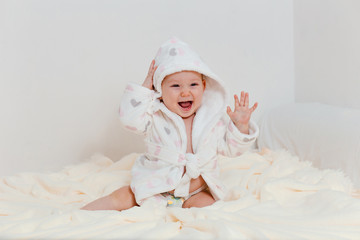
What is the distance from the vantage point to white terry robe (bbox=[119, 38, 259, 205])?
138 centimetres

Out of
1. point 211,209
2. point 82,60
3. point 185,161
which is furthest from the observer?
point 82,60

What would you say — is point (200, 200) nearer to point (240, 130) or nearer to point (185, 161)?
point (185, 161)

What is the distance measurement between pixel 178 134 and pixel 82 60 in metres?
0.77

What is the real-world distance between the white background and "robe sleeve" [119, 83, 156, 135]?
0.64 m

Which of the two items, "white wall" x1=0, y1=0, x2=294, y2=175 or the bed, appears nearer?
the bed

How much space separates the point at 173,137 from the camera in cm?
141

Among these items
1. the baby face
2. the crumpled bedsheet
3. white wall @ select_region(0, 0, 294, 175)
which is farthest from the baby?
white wall @ select_region(0, 0, 294, 175)

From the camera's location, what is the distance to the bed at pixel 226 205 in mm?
1027

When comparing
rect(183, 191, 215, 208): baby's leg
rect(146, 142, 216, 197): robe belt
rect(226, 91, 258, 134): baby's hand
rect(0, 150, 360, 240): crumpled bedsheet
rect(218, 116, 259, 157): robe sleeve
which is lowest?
rect(183, 191, 215, 208): baby's leg

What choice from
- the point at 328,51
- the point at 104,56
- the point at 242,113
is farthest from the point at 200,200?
the point at 328,51

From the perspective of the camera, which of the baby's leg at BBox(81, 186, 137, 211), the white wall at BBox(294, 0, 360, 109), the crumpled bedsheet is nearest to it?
the crumpled bedsheet

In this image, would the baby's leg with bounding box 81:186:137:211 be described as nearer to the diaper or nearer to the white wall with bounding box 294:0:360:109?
the diaper

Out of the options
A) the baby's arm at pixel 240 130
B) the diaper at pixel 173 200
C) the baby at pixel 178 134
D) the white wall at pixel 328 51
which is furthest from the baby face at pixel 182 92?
the white wall at pixel 328 51

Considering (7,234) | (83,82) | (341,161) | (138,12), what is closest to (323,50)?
(341,161)
